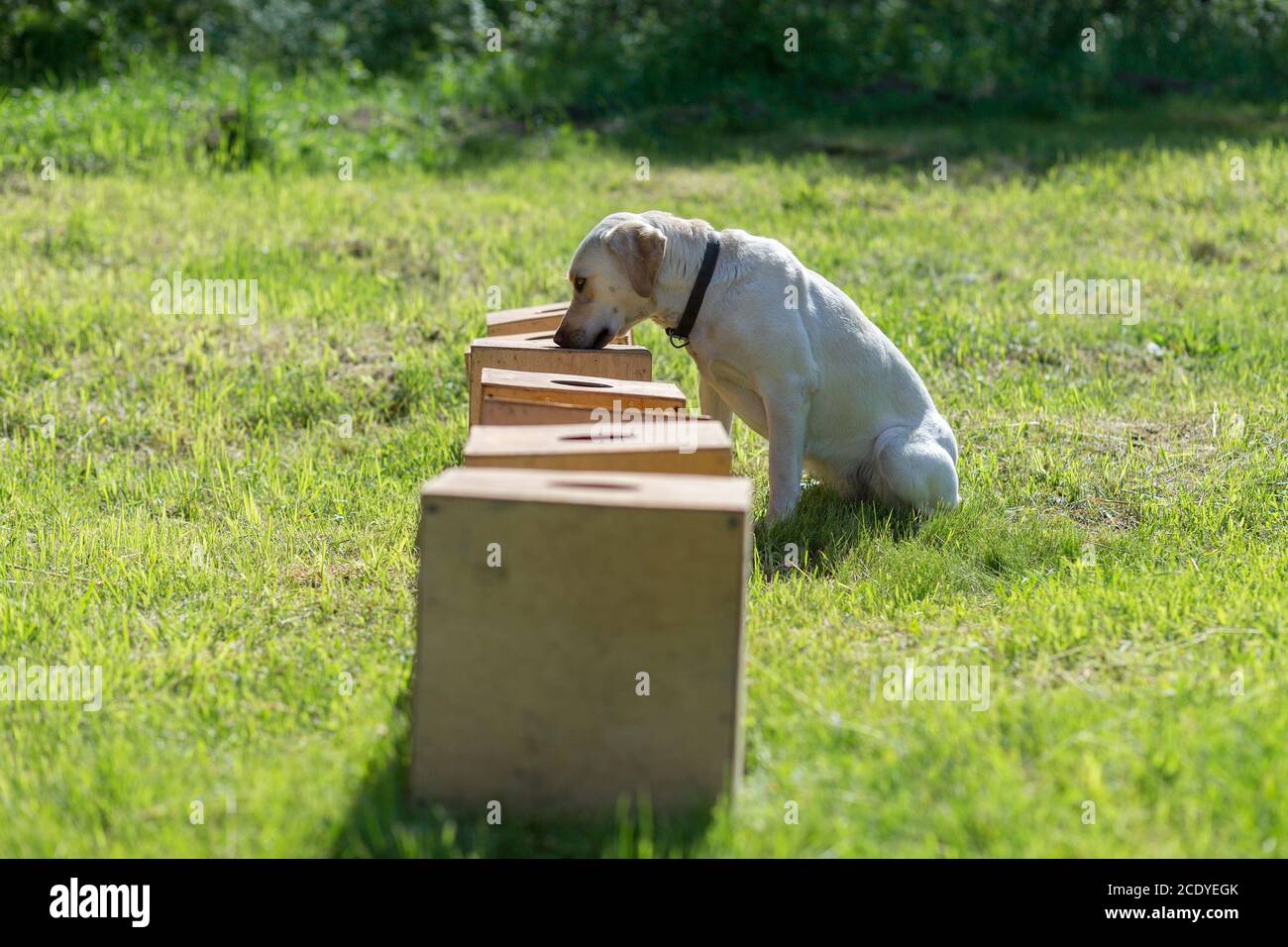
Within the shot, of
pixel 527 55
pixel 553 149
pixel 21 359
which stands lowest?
pixel 21 359

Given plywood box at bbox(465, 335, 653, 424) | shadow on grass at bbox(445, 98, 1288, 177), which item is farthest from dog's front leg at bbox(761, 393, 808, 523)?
shadow on grass at bbox(445, 98, 1288, 177)

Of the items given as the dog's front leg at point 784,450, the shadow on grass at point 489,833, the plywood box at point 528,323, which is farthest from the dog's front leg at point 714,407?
the shadow on grass at point 489,833

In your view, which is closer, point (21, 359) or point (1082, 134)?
point (21, 359)

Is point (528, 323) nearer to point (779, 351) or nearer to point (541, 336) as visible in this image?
point (541, 336)

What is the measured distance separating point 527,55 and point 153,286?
7.75 meters

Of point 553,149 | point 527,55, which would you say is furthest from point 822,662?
point 527,55

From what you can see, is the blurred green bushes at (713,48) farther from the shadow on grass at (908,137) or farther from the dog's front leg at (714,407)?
the dog's front leg at (714,407)

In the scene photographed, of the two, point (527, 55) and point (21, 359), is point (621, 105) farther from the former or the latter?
point (21, 359)

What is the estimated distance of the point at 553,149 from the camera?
41.6 feet

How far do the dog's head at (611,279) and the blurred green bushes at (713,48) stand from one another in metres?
8.98

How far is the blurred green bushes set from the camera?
45.6 feet

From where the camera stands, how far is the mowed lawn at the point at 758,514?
10.4ft

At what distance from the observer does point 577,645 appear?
124 inches

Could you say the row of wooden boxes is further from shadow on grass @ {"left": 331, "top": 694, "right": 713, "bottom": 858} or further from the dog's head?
the dog's head
